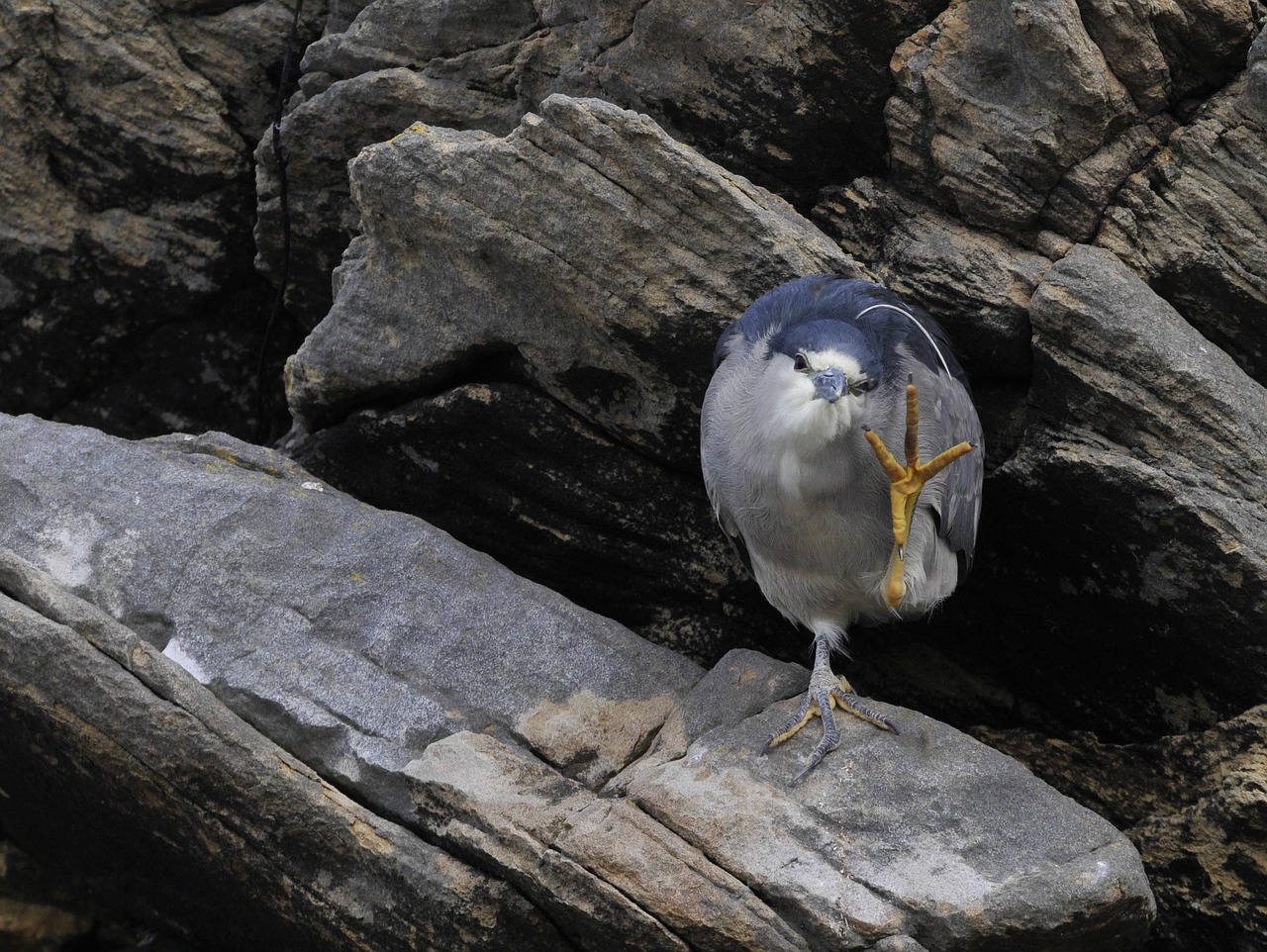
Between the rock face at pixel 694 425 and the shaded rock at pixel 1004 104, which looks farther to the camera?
the shaded rock at pixel 1004 104

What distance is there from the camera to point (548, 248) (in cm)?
440

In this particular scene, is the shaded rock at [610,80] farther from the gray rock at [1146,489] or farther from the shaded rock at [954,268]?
the gray rock at [1146,489]

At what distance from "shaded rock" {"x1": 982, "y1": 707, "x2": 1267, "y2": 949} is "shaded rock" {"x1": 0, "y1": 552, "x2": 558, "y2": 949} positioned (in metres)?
1.88

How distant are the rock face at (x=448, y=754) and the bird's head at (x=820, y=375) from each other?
90 centimetres

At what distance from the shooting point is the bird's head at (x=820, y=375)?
3385 mm

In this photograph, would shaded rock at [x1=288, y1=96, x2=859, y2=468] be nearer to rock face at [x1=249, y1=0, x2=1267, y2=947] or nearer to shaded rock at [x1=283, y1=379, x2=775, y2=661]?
rock face at [x1=249, y1=0, x2=1267, y2=947]

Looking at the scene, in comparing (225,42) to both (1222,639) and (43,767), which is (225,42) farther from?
(1222,639)

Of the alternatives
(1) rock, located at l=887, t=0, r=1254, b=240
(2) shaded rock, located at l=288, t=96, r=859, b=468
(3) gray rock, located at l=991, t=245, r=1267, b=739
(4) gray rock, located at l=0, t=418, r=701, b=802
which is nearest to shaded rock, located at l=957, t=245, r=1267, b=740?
(3) gray rock, located at l=991, t=245, r=1267, b=739

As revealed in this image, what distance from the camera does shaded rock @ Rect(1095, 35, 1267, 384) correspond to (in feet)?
13.9

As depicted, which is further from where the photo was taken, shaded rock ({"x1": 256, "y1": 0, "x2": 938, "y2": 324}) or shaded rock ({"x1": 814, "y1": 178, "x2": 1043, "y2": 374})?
shaded rock ({"x1": 256, "y1": 0, "x2": 938, "y2": 324})

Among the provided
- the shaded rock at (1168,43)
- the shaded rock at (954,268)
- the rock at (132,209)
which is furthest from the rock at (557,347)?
the rock at (132,209)

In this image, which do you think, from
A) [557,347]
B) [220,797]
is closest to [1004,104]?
[557,347]

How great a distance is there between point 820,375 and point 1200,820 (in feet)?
5.98

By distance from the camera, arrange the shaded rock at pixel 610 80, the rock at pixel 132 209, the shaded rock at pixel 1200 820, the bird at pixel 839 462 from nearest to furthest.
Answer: the bird at pixel 839 462 < the shaded rock at pixel 1200 820 < the shaded rock at pixel 610 80 < the rock at pixel 132 209
